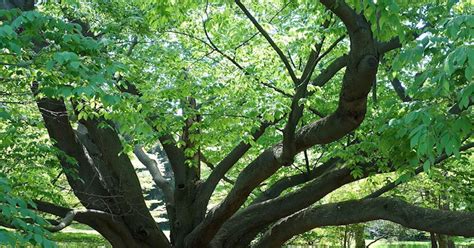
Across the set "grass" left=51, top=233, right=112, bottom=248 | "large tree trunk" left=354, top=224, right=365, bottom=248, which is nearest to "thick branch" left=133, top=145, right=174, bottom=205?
"large tree trunk" left=354, top=224, right=365, bottom=248

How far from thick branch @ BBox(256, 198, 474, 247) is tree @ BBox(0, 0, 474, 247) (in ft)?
0.06

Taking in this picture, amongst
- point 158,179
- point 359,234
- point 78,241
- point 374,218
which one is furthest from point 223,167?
point 78,241

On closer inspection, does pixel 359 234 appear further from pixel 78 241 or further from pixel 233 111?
pixel 78 241

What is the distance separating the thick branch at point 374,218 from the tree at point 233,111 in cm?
2

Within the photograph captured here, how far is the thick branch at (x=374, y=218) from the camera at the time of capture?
6676 mm

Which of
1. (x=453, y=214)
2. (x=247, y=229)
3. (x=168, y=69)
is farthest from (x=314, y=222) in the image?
(x=168, y=69)

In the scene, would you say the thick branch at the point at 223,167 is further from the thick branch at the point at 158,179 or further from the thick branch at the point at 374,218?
the thick branch at the point at 374,218

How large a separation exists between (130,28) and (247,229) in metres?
3.99

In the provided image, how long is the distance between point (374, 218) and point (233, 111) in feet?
8.50

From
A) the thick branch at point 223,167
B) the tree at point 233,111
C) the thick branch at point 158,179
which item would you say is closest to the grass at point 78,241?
the thick branch at point 158,179

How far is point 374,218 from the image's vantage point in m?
7.67

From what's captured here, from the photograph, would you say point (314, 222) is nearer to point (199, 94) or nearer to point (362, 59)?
point (199, 94)

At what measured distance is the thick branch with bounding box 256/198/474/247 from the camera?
21.9ft

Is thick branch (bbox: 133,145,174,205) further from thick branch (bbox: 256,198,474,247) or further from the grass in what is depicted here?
the grass
